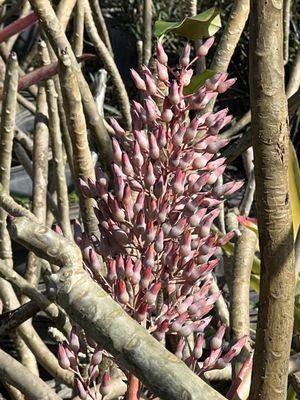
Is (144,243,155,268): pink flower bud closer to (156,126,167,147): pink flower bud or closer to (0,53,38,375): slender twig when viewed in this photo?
(156,126,167,147): pink flower bud

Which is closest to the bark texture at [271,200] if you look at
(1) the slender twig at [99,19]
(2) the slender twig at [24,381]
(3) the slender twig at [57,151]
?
(2) the slender twig at [24,381]

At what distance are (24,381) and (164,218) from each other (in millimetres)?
197

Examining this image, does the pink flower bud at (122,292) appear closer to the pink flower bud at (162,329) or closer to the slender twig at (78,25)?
the pink flower bud at (162,329)

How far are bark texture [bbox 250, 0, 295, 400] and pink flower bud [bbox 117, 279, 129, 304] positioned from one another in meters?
0.12

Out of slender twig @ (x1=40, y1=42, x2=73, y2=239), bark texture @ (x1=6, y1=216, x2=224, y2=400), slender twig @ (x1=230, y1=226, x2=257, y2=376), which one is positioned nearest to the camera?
bark texture @ (x1=6, y1=216, x2=224, y2=400)

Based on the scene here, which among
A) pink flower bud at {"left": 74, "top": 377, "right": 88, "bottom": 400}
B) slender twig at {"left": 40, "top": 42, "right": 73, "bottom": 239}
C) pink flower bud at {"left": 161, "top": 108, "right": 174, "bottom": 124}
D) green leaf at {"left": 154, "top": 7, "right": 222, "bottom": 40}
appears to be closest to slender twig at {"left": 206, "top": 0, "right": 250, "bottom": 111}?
green leaf at {"left": 154, "top": 7, "right": 222, "bottom": 40}

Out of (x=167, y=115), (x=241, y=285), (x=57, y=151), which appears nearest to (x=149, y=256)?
(x=167, y=115)

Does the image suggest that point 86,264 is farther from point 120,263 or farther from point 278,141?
point 278,141

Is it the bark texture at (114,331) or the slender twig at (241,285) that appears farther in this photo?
the slender twig at (241,285)

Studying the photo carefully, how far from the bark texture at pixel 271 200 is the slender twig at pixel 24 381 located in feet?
0.63

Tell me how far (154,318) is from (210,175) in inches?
5.4

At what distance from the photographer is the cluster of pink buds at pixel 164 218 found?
0.65 metres

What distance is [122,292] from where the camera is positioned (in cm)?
63

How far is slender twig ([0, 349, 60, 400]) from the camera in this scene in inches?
27.1
